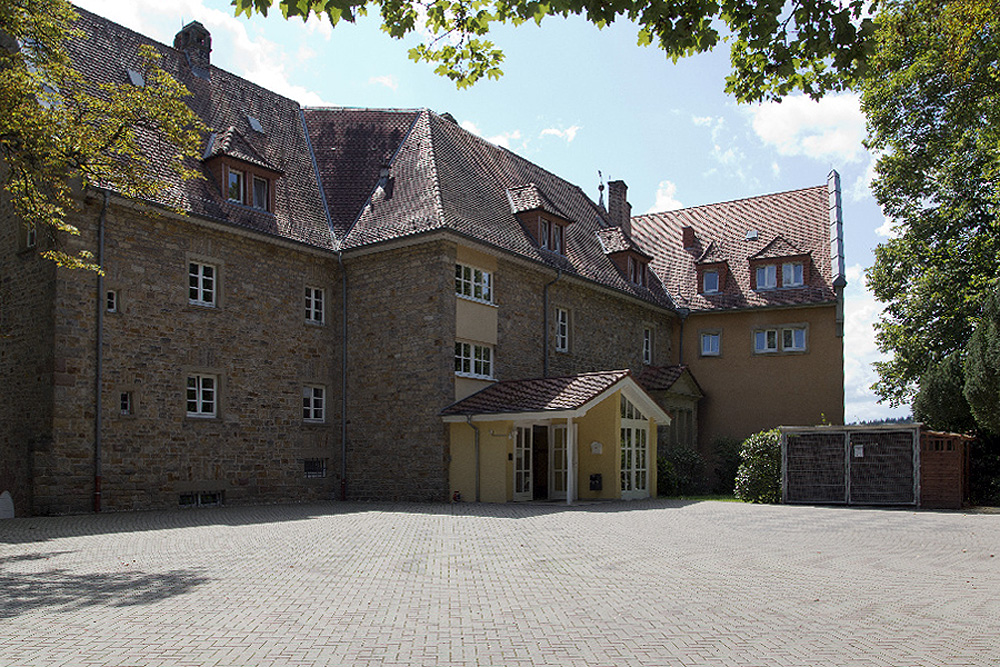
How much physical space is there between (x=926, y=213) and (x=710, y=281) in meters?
8.34

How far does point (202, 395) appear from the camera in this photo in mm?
19719

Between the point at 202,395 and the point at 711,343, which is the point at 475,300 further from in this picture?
the point at 711,343

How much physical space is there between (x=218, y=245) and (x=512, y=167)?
40.0 feet

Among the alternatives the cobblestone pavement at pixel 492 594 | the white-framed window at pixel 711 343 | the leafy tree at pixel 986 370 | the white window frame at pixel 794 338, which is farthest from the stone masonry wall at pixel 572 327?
the leafy tree at pixel 986 370

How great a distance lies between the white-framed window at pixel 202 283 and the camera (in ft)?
64.4

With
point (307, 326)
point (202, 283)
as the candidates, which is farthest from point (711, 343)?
point (202, 283)

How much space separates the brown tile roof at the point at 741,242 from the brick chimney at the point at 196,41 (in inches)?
715

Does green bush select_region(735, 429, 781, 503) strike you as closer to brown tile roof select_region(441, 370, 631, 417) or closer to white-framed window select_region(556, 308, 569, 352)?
brown tile roof select_region(441, 370, 631, 417)

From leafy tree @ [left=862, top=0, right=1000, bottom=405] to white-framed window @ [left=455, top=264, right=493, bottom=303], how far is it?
1145 cm

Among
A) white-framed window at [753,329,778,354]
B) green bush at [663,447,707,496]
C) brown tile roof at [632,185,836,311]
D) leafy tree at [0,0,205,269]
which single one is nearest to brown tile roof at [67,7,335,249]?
leafy tree at [0,0,205,269]

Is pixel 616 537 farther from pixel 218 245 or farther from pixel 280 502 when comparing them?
pixel 218 245

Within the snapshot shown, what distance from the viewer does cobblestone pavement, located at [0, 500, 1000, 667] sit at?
20.2 feet

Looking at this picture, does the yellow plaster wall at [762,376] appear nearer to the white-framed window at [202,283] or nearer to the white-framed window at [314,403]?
the white-framed window at [314,403]

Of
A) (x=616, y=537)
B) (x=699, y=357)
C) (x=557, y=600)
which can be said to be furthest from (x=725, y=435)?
(x=557, y=600)
